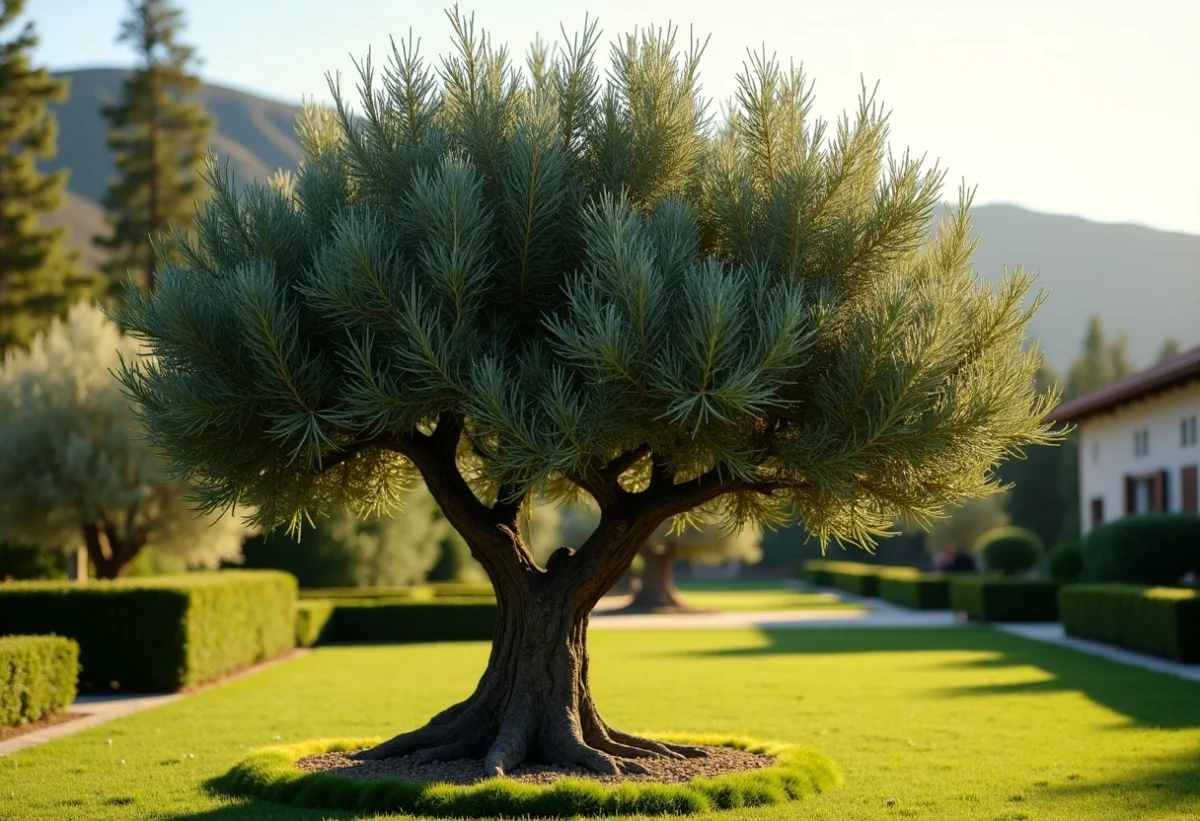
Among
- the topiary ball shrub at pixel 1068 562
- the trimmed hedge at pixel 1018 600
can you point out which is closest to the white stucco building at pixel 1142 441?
the topiary ball shrub at pixel 1068 562

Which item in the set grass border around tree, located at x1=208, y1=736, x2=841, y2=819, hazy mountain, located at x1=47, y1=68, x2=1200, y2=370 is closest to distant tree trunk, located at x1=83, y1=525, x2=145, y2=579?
grass border around tree, located at x1=208, y1=736, x2=841, y2=819

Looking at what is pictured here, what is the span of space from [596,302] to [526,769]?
142 inches

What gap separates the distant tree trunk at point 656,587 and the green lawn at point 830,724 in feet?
49.9

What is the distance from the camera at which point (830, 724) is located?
13.3 meters

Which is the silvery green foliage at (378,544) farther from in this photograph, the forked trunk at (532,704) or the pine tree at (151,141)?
the forked trunk at (532,704)

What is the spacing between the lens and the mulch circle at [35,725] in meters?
12.7

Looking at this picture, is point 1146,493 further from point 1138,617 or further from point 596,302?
point 596,302

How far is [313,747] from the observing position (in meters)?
10.5

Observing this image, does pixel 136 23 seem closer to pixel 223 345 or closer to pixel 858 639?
pixel 858 639

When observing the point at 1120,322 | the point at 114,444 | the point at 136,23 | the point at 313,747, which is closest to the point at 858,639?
the point at 114,444

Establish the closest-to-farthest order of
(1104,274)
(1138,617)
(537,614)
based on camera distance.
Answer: (537,614), (1138,617), (1104,274)

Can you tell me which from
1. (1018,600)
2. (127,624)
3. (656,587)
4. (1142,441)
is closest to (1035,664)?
(1018,600)

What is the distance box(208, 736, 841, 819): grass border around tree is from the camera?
8117 mm

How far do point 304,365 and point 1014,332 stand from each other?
4863 mm
